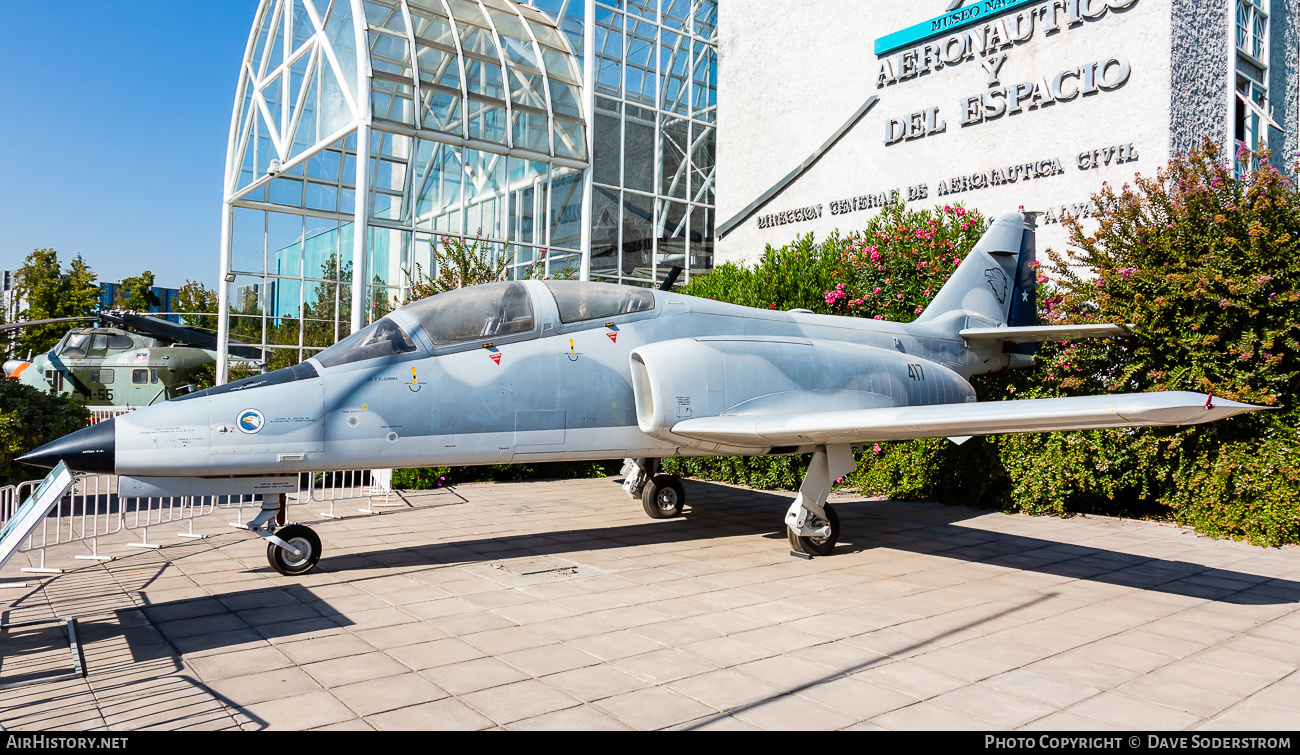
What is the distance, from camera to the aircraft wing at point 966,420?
16.5 ft

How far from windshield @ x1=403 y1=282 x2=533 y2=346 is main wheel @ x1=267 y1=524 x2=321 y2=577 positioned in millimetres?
2057

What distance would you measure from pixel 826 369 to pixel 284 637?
564cm

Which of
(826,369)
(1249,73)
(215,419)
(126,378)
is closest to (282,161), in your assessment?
(126,378)

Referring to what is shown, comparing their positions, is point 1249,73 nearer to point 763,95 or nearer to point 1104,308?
point 1104,308

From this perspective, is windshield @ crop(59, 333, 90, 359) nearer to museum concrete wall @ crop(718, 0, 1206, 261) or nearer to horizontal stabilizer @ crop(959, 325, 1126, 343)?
museum concrete wall @ crop(718, 0, 1206, 261)

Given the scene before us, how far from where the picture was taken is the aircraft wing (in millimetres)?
5023

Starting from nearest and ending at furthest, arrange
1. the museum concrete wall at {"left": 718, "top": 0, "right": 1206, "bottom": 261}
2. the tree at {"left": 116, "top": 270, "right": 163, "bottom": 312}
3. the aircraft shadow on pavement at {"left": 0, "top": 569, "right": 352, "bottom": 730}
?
the aircraft shadow on pavement at {"left": 0, "top": 569, "right": 352, "bottom": 730} < the museum concrete wall at {"left": 718, "top": 0, "right": 1206, "bottom": 261} < the tree at {"left": 116, "top": 270, "right": 163, "bottom": 312}

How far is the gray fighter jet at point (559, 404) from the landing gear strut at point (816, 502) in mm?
16

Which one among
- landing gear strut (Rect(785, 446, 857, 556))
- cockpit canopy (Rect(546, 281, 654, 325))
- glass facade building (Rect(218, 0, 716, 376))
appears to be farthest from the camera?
Result: glass facade building (Rect(218, 0, 716, 376))

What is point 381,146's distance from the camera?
16.0 m

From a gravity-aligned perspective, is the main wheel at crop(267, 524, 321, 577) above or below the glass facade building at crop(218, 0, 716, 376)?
below

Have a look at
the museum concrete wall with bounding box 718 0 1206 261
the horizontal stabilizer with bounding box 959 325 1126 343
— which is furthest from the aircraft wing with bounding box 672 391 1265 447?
the museum concrete wall with bounding box 718 0 1206 261

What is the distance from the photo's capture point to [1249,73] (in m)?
12.2

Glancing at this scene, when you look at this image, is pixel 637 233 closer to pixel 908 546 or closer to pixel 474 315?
pixel 908 546
